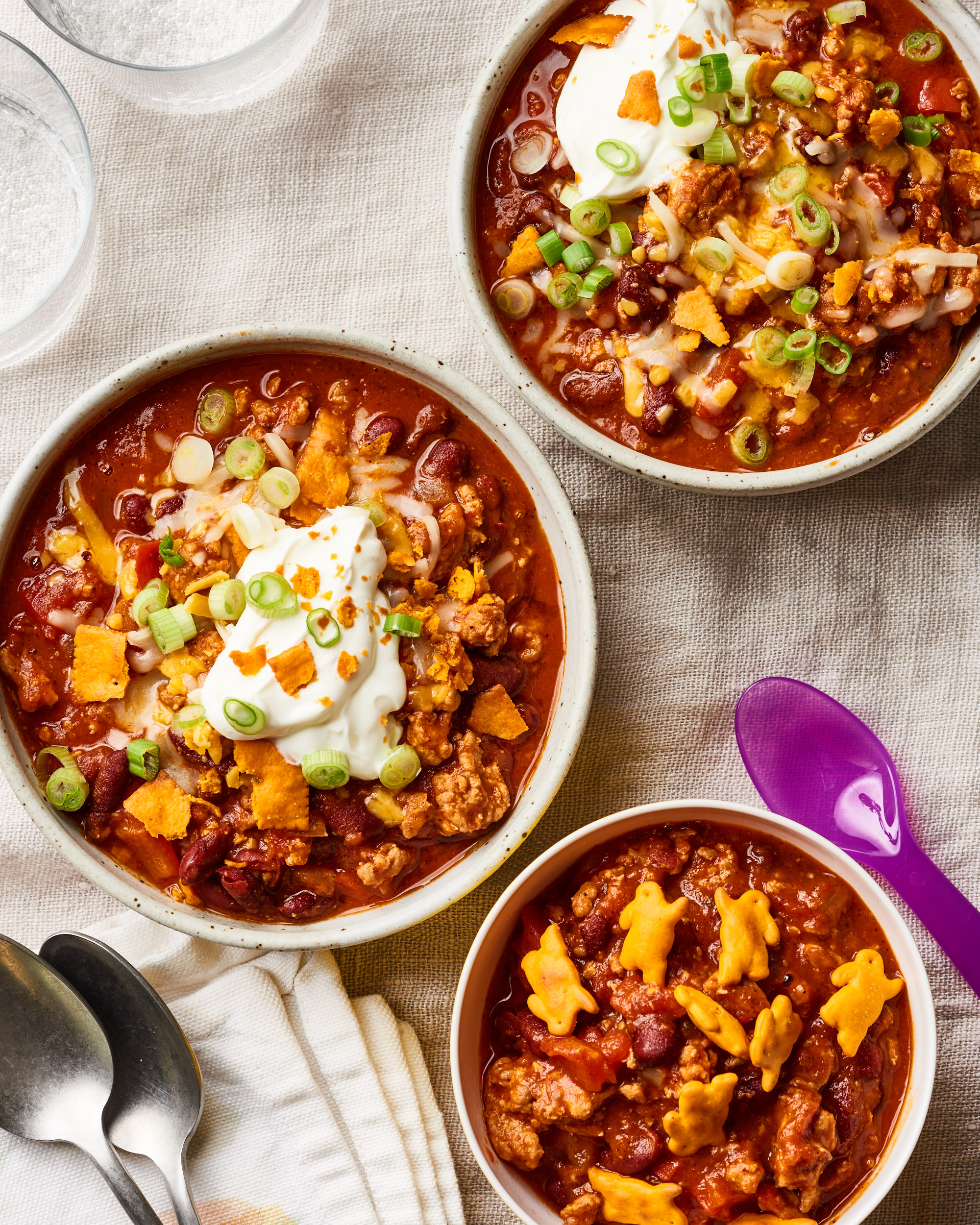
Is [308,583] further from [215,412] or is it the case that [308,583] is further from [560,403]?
[560,403]

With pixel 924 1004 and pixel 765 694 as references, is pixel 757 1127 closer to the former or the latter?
pixel 924 1004

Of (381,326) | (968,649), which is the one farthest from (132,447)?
(968,649)

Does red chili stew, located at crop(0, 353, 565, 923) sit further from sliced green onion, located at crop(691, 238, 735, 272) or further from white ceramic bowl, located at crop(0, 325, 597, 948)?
sliced green onion, located at crop(691, 238, 735, 272)

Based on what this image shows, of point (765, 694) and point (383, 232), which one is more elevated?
point (383, 232)

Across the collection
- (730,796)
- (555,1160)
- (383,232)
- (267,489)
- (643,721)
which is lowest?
(555,1160)

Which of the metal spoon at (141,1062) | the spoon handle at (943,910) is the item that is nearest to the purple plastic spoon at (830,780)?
the spoon handle at (943,910)

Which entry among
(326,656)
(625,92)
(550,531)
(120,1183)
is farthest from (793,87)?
(120,1183)
